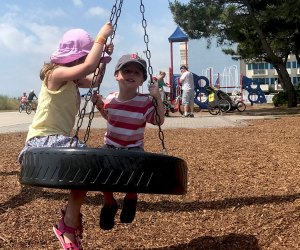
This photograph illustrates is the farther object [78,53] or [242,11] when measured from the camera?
[242,11]

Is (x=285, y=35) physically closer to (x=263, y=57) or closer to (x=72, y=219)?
(x=263, y=57)

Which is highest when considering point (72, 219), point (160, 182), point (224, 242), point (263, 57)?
point (263, 57)

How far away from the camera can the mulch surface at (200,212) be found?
3.28m

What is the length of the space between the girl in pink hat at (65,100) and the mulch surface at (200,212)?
19.6 inches

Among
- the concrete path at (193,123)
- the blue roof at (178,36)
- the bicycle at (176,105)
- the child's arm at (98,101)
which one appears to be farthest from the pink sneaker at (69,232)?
the blue roof at (178,36)

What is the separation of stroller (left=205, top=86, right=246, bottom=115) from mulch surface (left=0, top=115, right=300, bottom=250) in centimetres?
1250

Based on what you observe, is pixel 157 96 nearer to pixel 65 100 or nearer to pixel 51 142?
pixel 65 100

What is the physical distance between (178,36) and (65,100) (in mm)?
21331

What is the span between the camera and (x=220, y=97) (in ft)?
62.3

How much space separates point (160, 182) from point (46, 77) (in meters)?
0.92

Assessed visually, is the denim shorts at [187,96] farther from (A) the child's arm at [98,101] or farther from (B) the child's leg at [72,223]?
(B) the child's leg at [72,223]

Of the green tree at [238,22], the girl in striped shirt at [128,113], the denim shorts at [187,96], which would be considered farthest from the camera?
the green tree at [238,22]

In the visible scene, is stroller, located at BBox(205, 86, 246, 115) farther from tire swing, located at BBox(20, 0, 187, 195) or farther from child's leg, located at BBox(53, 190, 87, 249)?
tire swing, located at BBox(20, 0, 187, 195)

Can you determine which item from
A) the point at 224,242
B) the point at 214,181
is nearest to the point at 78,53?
the point at 224,242
